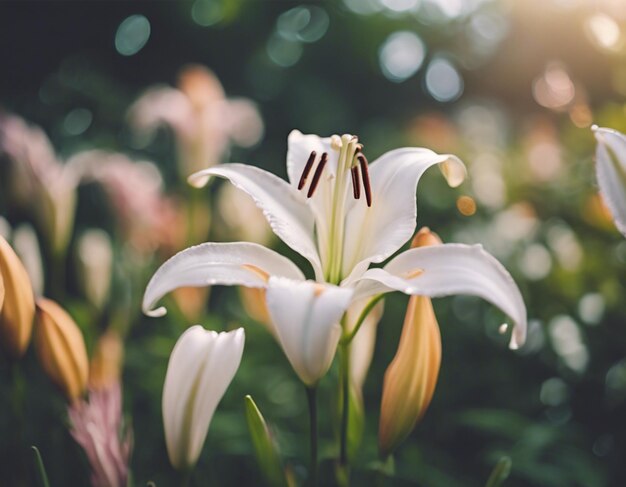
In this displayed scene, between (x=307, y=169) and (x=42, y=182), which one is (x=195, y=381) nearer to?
(x=307, y=169)

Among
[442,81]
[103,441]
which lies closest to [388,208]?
[103,441]

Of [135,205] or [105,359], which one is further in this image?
[135,205]

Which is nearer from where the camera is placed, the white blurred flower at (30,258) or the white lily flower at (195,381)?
the white lily flower at (195,381)

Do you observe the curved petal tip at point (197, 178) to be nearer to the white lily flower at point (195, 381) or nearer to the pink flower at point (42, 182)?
the white lily flower at point (195, 381)

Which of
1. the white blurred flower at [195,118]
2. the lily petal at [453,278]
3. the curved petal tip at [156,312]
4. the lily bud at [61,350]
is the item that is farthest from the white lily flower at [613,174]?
the white blurred flower at [195,118]

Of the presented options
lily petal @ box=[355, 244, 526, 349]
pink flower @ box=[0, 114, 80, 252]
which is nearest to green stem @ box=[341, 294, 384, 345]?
lily petal @ box=[355, 244, 526, 349]
